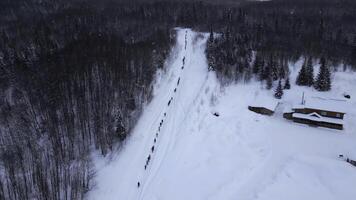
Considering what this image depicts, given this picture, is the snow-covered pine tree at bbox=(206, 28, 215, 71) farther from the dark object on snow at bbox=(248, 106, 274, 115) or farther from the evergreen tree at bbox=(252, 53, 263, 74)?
the dark object on snow at bbox=(248, 106, 274, 115)

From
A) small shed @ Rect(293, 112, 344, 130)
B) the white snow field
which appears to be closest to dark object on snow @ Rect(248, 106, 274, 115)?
the white snow field

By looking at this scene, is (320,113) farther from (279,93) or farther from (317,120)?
(279,93)

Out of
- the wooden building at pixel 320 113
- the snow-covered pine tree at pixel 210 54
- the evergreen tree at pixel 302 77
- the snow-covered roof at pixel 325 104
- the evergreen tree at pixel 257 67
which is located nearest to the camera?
the wooden building at pixel 320 113

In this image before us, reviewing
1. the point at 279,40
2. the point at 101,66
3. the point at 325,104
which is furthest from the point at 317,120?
the point at 101,66

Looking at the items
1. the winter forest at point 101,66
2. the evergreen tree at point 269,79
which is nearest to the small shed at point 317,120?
the winter forest at point 101,66

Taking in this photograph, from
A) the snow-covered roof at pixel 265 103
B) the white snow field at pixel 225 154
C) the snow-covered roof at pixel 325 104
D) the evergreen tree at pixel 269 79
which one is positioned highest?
the evergreen tree at pixel 269 79

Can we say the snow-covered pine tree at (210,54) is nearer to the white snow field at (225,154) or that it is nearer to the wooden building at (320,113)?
the white snow field at (225,154)
